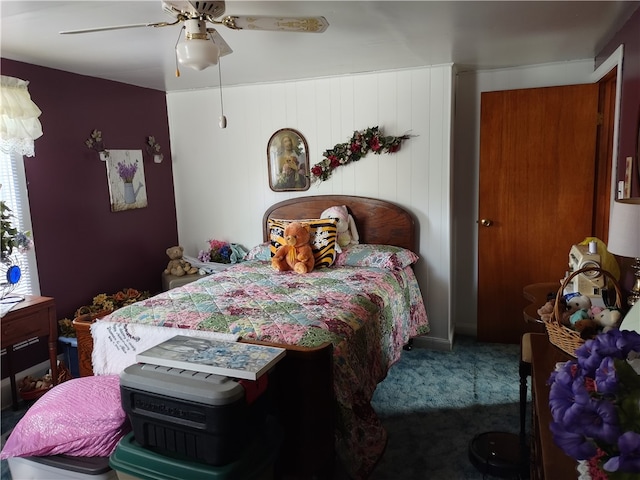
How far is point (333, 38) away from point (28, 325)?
96.9 inches

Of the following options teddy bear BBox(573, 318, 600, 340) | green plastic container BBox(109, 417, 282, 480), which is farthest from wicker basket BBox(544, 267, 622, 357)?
green plastic container BBox(109, 417, 282, 480)

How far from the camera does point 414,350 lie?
3807mm

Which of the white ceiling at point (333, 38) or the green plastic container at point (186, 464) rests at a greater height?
the white ceiling at point (333, 38)

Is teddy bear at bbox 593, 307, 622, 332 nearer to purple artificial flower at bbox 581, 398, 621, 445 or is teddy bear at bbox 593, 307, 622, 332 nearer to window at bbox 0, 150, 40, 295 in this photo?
purple artificial flower at bbox 581, 398, 621, 445

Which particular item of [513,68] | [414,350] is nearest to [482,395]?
[414,350]

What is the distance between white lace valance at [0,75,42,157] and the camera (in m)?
2.88

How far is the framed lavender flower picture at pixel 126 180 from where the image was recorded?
152 inches

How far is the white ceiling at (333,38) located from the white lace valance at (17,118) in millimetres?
216

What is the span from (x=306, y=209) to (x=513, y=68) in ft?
6.41

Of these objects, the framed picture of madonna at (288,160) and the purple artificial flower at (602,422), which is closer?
the purple artificial flower at (602,422)

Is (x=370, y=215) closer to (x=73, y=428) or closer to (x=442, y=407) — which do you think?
(x=442, y=407)

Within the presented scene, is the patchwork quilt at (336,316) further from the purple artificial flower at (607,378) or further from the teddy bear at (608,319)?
the purple artificial flower at (607,378)

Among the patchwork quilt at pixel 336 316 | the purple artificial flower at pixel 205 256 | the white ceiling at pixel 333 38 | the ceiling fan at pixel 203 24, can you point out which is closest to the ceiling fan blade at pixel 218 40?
the ceiling fan at pixel 203 24

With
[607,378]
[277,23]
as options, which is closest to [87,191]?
[277,23]
